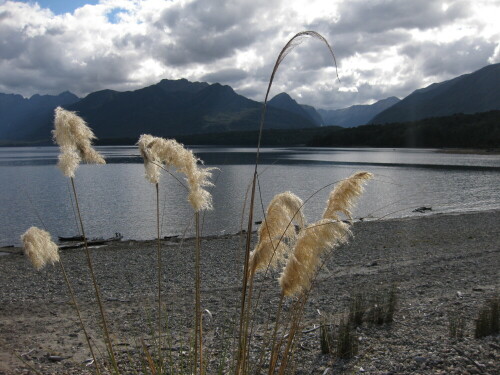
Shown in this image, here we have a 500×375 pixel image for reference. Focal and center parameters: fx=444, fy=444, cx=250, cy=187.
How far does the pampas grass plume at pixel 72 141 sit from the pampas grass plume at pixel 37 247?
25.2 inches

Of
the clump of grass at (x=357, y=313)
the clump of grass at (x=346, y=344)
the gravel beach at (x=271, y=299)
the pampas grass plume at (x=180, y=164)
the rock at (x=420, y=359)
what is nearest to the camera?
the pampas grass plume at (x=180, y=164)

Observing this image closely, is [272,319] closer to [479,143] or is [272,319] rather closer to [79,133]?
[79,133]

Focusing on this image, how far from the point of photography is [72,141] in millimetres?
2602

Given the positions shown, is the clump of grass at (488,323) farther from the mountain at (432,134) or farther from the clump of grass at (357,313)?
the mountain at (432,134)

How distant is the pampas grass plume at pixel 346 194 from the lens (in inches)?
118

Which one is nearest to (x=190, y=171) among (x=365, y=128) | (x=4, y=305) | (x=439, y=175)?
(x=4, y=305)

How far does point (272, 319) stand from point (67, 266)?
11.3 metres

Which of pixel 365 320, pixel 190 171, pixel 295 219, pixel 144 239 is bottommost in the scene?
pixel 144 239

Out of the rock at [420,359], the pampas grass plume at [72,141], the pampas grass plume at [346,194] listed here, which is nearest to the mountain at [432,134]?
the rock at [420,359]

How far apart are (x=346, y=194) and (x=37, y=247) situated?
212 cm

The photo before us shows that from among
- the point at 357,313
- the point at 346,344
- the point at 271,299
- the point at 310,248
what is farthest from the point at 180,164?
the point at 271,299

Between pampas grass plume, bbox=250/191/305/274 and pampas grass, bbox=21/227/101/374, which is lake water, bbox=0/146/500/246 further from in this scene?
pampas grass plume, bbox=250/191/305/274

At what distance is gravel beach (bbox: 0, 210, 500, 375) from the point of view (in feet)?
21.1

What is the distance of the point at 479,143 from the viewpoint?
408ft
